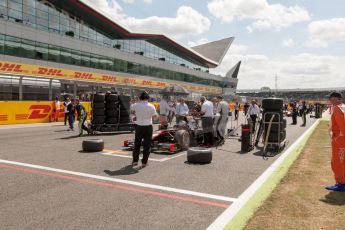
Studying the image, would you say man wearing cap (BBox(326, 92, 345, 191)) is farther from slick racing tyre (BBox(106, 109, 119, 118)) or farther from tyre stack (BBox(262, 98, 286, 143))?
slick racing tyre (BBox(106, 109, 119, 118))

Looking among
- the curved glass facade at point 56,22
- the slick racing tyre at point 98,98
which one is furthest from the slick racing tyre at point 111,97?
the curved glass facade at point 56,22

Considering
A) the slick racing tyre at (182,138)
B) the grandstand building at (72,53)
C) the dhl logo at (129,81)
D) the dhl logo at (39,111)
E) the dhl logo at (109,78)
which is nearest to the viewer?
the slick racing tyre at (182,138)

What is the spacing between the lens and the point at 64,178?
254 inches

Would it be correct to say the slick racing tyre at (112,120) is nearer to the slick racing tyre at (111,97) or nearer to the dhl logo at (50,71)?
the slick racing tyre at (111,97)

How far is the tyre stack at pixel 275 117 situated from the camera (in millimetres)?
10703

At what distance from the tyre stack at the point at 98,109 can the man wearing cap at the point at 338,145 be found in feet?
35.9

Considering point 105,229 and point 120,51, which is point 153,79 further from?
point 105,229

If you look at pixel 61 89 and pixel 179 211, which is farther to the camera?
pixel 61 89

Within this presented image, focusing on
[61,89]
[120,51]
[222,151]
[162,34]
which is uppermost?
[162,34]

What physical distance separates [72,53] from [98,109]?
28.7 meters

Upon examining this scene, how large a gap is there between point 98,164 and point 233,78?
338ft

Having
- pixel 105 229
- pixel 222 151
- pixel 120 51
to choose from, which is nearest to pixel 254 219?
pixel 105 229

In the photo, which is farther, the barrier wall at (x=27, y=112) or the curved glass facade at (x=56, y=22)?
the curved glass facade at (x=56, y=22)

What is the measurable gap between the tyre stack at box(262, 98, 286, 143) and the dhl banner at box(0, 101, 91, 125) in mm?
15056
